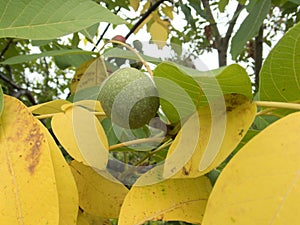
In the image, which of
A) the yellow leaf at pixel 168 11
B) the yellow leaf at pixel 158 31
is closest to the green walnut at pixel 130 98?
the yellow leaf at pixel 158 31

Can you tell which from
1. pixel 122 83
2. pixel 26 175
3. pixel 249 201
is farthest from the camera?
pixel 122 83

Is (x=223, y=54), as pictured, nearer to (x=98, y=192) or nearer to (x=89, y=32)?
(x=89, y=32)

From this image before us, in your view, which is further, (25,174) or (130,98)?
(130,98)

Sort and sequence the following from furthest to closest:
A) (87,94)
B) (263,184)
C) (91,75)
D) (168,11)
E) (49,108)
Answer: (168,11)
(91,75)
(87,94)
(49,108)
(263,184)

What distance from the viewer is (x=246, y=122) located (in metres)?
0.48

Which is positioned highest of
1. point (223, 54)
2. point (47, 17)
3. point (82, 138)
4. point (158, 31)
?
point (47, 17)

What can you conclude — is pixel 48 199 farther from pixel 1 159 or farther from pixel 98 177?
pixel 98 177

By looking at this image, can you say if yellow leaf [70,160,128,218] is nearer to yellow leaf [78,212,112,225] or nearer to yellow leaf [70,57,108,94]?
yellow leaf [78,212,112,225]

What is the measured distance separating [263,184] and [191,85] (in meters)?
0.19

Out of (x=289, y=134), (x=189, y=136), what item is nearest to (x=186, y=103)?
(x=189, y=136)

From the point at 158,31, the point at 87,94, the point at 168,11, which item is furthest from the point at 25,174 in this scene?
the point at 168,11

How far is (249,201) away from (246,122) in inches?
5.1

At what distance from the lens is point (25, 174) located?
48 cm

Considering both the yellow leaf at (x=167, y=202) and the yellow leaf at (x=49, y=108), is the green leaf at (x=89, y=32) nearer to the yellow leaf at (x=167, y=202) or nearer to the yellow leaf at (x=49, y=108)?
the yellow leaf at (x=49, y=108)
